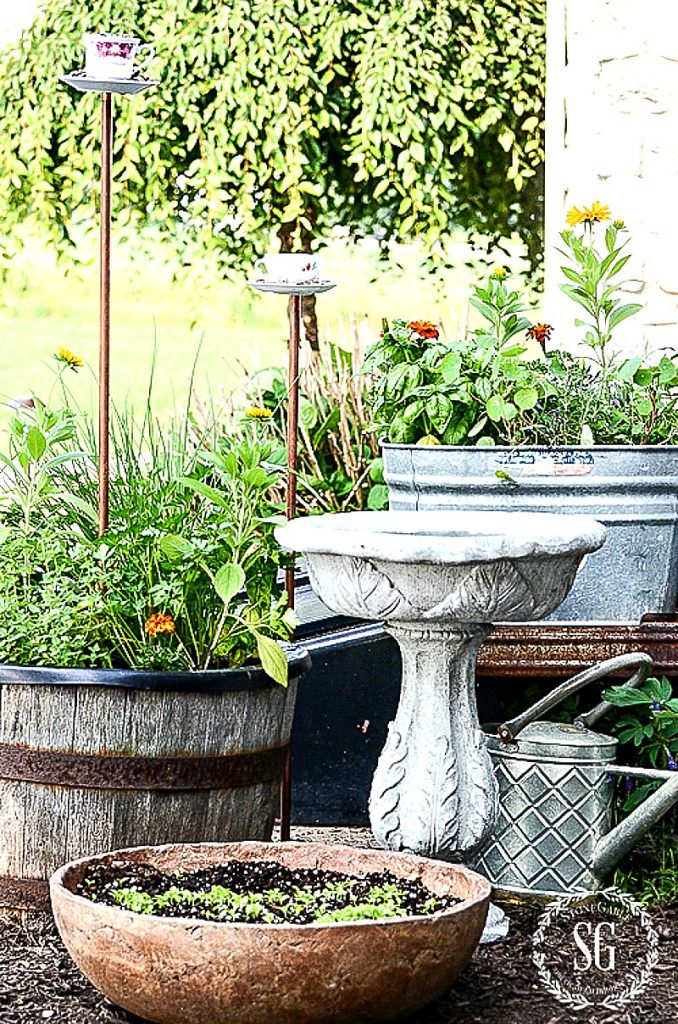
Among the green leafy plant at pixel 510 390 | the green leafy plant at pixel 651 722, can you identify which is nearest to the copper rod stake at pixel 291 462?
the green leafy plant at pixel 510 390

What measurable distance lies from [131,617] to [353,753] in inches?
31.8

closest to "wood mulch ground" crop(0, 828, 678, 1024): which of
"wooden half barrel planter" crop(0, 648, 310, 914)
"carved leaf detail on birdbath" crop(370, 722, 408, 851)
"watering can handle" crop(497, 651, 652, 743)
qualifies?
"wooden half barrel planter" crop(0, 648, 310, 914)

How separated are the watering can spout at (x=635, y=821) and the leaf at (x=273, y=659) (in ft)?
2.13

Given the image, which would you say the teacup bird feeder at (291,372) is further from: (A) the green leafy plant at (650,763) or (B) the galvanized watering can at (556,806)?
(A) the green leafy plant at (650,763)

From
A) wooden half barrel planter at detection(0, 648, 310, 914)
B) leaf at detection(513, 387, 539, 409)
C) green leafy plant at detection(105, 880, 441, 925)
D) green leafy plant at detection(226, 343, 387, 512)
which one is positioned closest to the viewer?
A: green leafy plant at detection(105, 880, 441, 925)

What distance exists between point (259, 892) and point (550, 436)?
47.4 inches

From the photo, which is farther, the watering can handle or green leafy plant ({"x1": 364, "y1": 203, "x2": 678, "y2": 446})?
green leafy plant ({"x1": 364, "y1": 203, "x2": 678, "y2": 446})

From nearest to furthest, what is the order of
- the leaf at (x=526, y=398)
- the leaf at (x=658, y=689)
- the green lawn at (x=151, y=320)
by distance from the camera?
the leaf at (x=658, y=689), the leaf at (x=526, y=398), the green lawn at (x=151, y=320)

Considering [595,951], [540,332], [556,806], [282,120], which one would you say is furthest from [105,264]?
[282,120]

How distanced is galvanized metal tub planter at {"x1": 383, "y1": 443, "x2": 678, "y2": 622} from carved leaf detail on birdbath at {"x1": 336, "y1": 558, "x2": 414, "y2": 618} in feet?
2.08

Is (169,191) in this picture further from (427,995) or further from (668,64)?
(427,995)

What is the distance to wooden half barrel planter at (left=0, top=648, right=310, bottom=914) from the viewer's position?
8.11 ft

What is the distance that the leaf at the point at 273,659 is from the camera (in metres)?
2.50

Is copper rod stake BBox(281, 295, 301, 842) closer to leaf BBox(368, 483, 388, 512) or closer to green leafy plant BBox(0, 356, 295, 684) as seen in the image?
green leafy plant BBox(0, 356, 295, 684)
